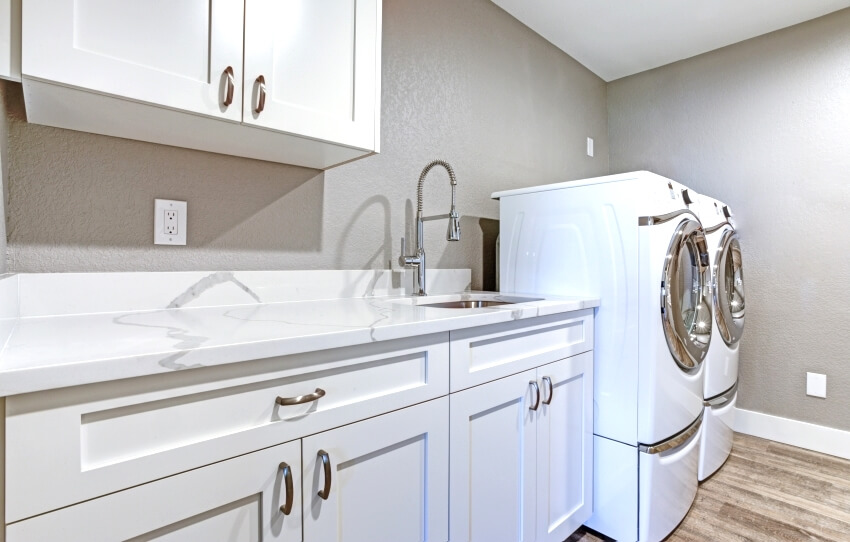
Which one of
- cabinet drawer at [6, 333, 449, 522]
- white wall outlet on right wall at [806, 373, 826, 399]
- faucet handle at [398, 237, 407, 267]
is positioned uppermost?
faucet handle at [398, 237, 407, 267]

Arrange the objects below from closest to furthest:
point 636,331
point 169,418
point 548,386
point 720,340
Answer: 1. point 169,418
2. point 548,386
3. point 636,331
4. point 720,340

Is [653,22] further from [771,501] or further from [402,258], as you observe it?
[771,501]

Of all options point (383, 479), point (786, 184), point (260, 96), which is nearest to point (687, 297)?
point (786, 184)

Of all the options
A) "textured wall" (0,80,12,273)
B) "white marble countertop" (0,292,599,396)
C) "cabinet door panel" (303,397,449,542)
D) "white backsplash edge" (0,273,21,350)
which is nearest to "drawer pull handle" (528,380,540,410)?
"white marble countertop" (0,292,599,396)

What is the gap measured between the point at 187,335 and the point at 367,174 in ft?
3.47

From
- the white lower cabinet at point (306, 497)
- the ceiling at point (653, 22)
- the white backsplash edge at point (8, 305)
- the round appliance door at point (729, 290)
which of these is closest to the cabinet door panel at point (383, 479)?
the white lower cabinet at point (306, 497)

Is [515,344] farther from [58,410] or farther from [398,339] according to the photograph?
[58,410]

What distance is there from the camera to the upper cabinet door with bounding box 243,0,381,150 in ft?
3.41

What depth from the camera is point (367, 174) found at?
1693 mm

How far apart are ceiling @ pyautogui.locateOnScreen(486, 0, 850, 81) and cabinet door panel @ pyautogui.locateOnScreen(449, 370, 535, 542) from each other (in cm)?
206

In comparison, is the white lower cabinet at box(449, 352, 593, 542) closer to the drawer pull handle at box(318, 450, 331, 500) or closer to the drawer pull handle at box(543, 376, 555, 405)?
the drawer pull handle at box(543, 376, 555, 405)

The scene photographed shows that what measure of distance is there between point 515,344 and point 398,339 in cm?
48

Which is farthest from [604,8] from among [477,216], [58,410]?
[58,410]

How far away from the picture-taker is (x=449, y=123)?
2.03 meters
